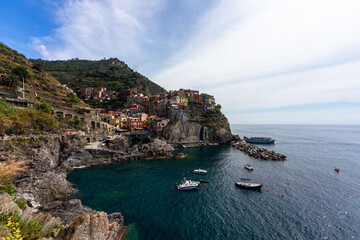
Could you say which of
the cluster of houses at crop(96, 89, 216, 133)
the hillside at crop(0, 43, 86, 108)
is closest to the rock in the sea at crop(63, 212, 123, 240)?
the cluster of houses at crop(96, 89, 216, 133)

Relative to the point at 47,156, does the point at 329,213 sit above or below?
below

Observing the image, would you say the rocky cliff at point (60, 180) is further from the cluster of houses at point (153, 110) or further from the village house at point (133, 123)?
the cluster of houses at point (153, 110)

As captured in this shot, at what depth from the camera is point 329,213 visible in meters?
22.1

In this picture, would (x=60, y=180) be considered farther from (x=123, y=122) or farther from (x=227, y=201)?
(x=123, y=122)

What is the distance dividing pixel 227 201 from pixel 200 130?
5532cm

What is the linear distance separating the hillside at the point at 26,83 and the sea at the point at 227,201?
4079 centimetres

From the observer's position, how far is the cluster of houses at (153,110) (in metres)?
72.3

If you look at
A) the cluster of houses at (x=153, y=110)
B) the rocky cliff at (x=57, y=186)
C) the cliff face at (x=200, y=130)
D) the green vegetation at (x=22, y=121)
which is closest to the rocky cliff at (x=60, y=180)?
the rocky cliff at (x=57, y=186)

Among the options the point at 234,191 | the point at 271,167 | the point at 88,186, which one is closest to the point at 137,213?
the point at 88,186

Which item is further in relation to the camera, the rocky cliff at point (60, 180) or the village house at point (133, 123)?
the village house at point (133, 123)

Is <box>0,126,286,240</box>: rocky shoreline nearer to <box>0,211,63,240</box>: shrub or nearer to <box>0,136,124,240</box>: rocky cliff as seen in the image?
<box>0,136,124,240</box>: rocky cliff

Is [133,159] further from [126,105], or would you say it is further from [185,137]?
[126,105]

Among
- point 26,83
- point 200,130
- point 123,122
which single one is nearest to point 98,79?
point 26,83

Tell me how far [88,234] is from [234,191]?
25.6 m
